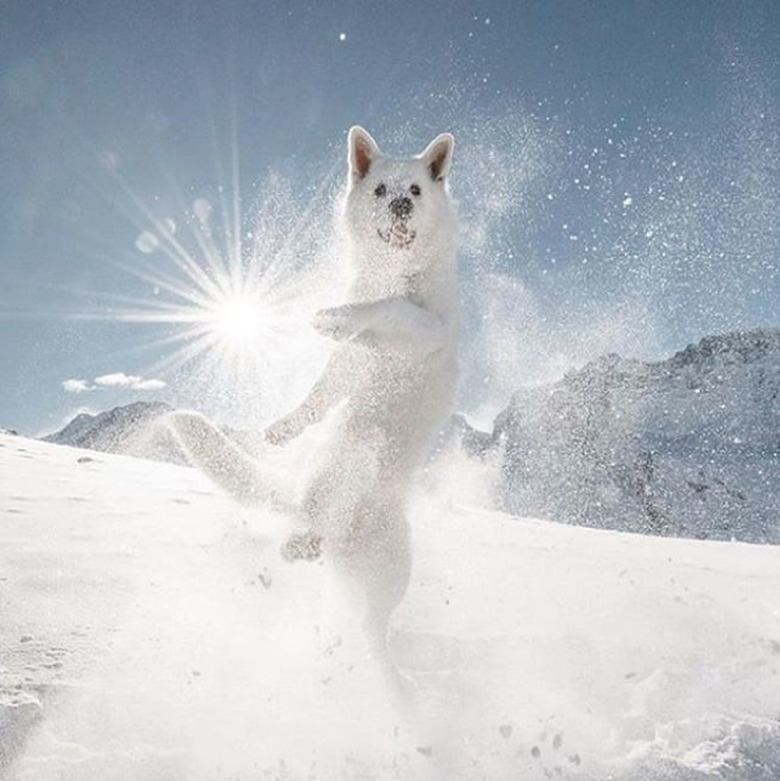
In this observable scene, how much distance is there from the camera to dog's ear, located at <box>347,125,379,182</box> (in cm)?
593

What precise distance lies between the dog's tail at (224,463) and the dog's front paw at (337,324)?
3.40 ft

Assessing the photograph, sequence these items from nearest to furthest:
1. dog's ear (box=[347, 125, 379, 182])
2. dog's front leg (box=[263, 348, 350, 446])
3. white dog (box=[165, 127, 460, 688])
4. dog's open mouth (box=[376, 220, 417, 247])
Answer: white dog (box=[165, 127, 460, 688])
dog's front leg (box=[263, 348, 350, 446])
dog's open mouth (box=[376, 220, 417, 247])
dog's ear (box=[347, 125, 379, 182])

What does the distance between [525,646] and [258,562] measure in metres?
2.35

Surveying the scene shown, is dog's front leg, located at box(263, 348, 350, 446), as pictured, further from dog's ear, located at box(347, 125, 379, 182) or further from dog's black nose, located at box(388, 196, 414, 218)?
dog's ear, located at box(347, 125, 379, 182)

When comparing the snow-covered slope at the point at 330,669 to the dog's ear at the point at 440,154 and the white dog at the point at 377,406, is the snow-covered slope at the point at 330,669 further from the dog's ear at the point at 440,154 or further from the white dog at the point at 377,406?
the dog's ear at the point at 440,154

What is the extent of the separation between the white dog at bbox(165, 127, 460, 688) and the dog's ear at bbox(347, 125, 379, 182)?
0.48m

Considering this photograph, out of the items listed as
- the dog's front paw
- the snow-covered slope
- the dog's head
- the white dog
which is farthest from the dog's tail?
the dog's head

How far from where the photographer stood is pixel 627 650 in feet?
18.0

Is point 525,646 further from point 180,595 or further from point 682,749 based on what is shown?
point 180,595

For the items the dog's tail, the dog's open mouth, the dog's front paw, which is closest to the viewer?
the dog's front paw

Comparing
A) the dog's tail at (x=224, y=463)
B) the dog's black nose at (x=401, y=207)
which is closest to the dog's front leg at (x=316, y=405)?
the dog's tail at (x=224, y=463)

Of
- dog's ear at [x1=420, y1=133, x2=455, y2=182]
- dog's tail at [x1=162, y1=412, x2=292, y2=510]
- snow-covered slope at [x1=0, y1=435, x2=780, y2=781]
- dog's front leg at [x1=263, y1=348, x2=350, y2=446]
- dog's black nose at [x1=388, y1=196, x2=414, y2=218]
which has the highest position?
dog's ear at [x1=420, y1=133, x2=455, y2=182]

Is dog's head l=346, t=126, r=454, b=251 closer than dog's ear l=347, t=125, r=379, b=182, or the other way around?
dog's head l=346, t=126, r=454, b=251

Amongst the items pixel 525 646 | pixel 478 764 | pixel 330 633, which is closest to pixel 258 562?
pixel 330 633
